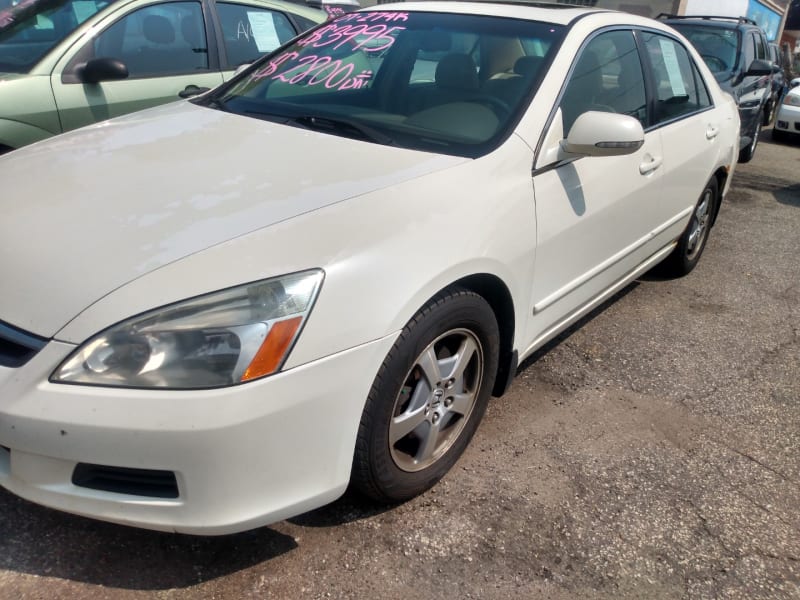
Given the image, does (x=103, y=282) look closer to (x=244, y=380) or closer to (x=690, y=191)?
(x=244, y=380)

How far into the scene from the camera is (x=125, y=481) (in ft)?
5.83

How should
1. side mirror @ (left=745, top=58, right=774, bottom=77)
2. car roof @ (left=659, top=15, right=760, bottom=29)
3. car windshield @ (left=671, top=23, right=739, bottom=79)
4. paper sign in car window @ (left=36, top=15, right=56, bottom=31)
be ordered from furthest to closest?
1. car roof @ (left=659, top=15, right=760, bottom=29)
2. car windshield @ (left=671, top=23, right=739, bottom=79)
3. side mirror @ (left=745, top=58, right=774, bottom=77)
4. paper sign in car window @ (left=36, top=15, right=56, bottom=31)

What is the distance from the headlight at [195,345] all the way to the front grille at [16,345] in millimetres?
98

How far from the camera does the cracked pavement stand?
2.02 meters

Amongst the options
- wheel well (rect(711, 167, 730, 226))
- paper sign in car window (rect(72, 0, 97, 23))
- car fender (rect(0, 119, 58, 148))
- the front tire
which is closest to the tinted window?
wheel well (rect(711, 167, 730, 226))

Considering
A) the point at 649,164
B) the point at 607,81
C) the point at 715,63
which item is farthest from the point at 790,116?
the point at 607,81

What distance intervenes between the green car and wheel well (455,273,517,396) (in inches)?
87.3

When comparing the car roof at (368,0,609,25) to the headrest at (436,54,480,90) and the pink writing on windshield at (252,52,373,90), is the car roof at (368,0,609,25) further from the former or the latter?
the pink writing on windshield at (252,52,373,90)

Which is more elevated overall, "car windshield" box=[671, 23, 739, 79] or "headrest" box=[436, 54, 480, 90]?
"headrest" box=[436, 54, 480, 90]

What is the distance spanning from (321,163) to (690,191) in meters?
2.50

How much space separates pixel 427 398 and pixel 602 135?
1.14 meters

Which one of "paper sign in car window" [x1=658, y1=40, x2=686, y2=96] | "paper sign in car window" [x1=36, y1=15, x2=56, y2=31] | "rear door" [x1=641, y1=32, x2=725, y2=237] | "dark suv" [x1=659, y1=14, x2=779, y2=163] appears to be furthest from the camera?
"dark suv" [x1=659, y1=14, x2=779, y2=163]

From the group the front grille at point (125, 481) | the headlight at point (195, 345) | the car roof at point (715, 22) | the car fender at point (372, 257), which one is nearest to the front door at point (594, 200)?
the car fender at point (372, 257)

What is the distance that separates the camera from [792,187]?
25.1 feet
